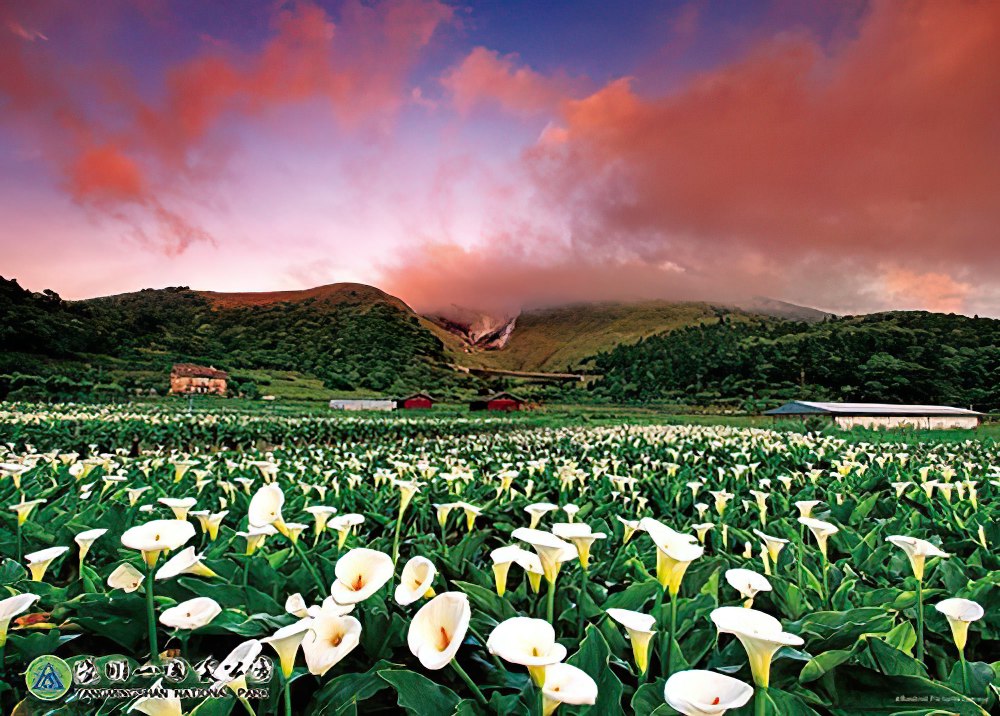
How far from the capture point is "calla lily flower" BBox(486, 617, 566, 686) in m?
0.97

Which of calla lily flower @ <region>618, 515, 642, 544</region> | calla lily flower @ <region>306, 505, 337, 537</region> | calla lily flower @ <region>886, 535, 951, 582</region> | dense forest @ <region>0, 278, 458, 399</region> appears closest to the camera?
calla lily flower @ <region>886, 535, 951, 582</region>

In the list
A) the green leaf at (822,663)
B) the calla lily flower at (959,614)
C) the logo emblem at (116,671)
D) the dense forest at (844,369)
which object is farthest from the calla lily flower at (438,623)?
the dense forest at (844,369)

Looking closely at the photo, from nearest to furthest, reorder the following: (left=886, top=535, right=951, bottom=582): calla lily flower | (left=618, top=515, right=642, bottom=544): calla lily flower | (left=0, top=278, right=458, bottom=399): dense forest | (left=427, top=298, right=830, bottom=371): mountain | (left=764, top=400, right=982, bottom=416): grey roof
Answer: (left=886, top=535, right=951, bottom=582): calla lily flower
(left=618, top=515, right=642, bottom=544): calla lily flower
(left=764, top=400, right=982, bottom=416): grey roof
(left=0, top=278, right=458, bottom=399): dense forest
(left=427, top=298, right=830, bottom=371): mountain

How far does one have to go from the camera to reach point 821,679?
1.28 metres

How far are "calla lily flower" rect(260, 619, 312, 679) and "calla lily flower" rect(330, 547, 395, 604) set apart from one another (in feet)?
0.46

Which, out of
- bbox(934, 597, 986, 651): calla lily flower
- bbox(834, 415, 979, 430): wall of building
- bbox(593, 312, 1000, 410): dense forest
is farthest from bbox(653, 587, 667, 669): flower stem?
bbox(593, 312, 1000, 410): dense forest

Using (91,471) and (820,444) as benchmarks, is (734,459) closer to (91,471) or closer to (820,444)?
(820,444)

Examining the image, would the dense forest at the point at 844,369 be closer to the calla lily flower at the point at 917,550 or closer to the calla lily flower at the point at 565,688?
the calla lily flower at the point at 917,550

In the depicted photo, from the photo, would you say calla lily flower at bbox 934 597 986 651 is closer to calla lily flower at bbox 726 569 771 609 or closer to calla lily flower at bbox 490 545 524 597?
calla lily flower at bbox 726 569 771 609

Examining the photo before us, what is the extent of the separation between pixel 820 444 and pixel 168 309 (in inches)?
4957

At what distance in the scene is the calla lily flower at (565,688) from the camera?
0.93 metres

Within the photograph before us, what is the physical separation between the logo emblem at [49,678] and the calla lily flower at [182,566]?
0.84 feet

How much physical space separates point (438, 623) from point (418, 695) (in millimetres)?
182

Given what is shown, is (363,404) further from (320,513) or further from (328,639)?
(328,639)
